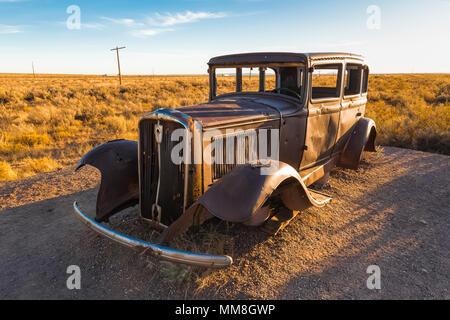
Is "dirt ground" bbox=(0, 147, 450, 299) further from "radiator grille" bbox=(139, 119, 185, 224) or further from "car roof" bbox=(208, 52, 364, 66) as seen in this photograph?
"car roof" bbox=(208, 52, 364, 66)

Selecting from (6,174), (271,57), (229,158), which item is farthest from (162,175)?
(6,174)

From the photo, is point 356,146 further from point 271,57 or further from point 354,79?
point 271,57

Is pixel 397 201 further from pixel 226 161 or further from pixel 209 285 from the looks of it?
pixel 209 285

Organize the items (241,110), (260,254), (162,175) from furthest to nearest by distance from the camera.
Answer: (241,110)
(260,254)
(162,175)

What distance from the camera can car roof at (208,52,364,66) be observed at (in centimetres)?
383

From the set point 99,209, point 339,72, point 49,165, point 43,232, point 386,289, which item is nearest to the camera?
point 386,289

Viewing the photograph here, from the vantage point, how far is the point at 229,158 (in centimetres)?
333

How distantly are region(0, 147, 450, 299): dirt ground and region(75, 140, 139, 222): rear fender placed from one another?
13.2 inches

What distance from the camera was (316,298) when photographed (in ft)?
8.83

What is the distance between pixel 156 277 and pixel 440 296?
8.95 feet

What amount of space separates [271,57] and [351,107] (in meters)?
2.08

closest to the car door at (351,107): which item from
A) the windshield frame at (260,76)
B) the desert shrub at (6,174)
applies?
the windshield frame at (260,76)

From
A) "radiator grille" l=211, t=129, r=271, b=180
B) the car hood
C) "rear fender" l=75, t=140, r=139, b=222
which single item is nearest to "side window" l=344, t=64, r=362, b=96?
the car hood
